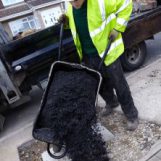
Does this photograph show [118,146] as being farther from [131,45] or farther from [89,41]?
[131,45]

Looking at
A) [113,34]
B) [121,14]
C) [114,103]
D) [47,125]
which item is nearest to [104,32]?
[113,34]

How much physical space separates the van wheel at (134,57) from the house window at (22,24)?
2237cm

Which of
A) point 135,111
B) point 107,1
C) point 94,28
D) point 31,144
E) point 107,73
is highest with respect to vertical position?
point 107,1

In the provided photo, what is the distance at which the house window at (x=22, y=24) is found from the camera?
2809cm

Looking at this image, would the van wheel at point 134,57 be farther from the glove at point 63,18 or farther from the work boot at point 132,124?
the glove at point 63,18

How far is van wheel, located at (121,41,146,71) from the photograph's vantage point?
639 centimetres

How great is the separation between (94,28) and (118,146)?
59.4 inches

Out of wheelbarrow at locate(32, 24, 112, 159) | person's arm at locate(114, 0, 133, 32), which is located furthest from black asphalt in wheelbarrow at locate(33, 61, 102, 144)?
person's arm at locate(114, 0, 133, 32)

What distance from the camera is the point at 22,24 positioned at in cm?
2850

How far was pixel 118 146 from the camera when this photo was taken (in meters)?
3.85

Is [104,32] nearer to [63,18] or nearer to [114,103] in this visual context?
[63,18]

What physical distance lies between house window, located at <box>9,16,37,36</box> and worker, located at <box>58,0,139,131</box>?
976 inches

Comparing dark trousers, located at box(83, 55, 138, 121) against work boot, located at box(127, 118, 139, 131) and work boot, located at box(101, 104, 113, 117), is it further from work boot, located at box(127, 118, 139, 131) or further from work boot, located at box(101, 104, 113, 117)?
work boot, located at box(101, 104, 113, 117)

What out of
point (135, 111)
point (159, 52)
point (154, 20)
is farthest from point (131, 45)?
point (135, 111)
